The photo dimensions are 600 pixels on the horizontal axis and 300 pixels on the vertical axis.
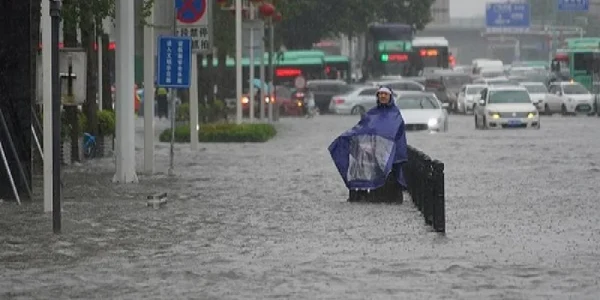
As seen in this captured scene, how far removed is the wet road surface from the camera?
14.1m

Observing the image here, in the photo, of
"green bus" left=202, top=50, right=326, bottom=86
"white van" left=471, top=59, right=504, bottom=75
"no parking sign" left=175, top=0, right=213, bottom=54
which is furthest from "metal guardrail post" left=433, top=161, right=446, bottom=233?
"white van" left=471, top=59, right=504, bottom=75

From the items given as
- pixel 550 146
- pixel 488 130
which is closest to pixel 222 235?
pixel 550 146

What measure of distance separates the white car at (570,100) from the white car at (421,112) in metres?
24.0

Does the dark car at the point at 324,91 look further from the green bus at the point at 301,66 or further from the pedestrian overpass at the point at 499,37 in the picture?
the pedestrian overpass at the point at 499,37

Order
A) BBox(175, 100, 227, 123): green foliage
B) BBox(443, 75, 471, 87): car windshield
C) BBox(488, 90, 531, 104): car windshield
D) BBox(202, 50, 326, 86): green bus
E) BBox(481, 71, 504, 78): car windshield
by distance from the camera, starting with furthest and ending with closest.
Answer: BBox(481, 71, 504, 78): car windshield → BBox(202, 50, 326, 86): green bus → BBox(443, 75, 471, 87): car windshield → BBox(488, 90, 531, 104): car windshield → BBox(175, 100, 227, 123): green foliage

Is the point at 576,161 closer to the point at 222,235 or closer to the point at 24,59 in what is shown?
the point at 24,59

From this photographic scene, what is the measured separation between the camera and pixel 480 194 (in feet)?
84.3

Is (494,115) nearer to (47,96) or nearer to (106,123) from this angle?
(106,123)

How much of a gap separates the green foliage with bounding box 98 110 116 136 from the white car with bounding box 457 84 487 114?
4572 cm

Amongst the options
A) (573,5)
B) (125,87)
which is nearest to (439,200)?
(125,87)

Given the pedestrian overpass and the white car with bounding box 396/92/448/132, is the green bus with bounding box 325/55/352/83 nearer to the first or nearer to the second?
the white car with bounding box 396/92/448/132

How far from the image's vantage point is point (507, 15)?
437 feet

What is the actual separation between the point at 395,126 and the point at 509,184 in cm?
479

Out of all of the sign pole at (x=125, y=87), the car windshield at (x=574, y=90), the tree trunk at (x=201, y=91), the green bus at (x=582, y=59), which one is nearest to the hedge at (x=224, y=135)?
the tree trunk at (x=201, y=91)
